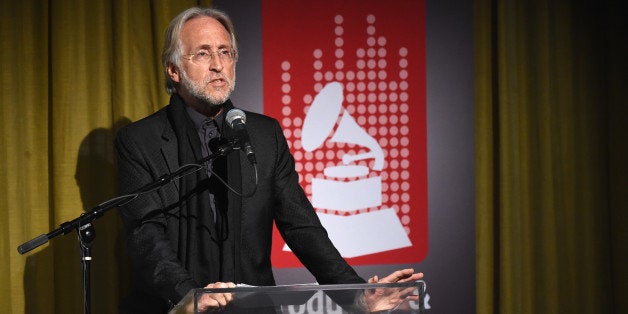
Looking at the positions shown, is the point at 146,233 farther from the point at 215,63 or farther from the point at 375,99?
the point at 375,99

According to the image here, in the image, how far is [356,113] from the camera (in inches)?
132

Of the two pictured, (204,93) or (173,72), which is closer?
(204,93)

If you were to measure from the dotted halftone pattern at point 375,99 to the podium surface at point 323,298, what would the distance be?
1982mm

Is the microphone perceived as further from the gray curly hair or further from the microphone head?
the gray curly hair

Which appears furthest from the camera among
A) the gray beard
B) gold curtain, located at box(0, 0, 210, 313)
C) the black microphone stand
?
gold curtain, located at box(0, 0, 210, 313)

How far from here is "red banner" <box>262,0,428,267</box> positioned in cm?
332

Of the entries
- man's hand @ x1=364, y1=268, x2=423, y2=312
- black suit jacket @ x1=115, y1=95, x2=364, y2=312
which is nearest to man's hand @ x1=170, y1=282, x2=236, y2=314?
man's hand @ x1=364, y1=268, x2=423, y2=312

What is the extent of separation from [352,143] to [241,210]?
1.06 meters

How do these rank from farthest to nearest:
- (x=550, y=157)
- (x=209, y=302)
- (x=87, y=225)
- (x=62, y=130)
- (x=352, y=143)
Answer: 1. (x=550, y=157)
2. (x=352, y=143)
3. (x=62, y=130)
4. (x=87, y=225)
5. (x=209, y=302)

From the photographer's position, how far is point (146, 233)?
2.24 meters

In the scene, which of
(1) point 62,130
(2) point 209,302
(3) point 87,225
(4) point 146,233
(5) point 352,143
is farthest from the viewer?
(5) point 352,143

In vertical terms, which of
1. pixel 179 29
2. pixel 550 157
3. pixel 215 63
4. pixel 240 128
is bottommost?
pixel 550 157

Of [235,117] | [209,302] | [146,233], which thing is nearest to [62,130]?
[146,233]

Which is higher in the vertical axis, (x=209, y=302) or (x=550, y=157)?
(x=550, y=157)
